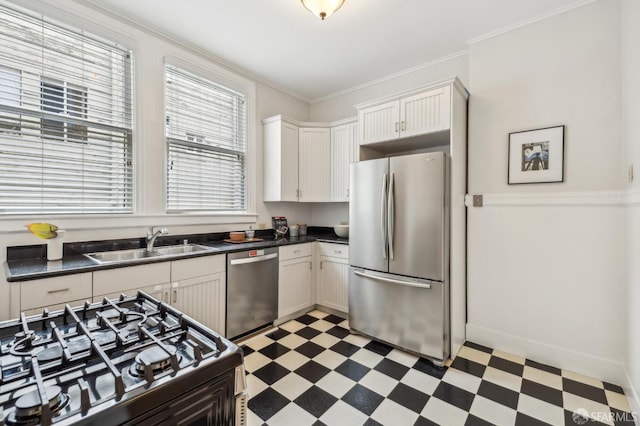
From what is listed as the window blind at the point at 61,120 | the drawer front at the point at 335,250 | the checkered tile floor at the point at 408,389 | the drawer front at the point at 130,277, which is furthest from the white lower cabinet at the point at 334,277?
the window blind at the point at 61,120

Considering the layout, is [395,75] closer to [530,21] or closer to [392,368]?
[530,21]

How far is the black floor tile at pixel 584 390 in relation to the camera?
188 centimetres

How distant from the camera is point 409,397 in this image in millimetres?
1902

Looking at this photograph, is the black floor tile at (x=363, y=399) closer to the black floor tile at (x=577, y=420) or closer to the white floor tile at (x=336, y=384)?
the white floor tile at (x=336, y=384)

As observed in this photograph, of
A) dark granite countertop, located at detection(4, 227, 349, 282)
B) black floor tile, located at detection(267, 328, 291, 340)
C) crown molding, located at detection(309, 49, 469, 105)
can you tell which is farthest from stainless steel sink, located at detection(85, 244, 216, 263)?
crown molding, located at detection(309, 49, 469, 105)

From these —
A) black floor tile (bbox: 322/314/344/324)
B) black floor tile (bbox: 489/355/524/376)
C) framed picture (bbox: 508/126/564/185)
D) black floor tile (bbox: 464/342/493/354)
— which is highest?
framed picture (bbox: 508/126/564/185)

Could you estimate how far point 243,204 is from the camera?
11.3 feet

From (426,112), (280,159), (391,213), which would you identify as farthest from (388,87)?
(391,213)

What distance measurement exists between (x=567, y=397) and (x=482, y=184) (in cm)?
163

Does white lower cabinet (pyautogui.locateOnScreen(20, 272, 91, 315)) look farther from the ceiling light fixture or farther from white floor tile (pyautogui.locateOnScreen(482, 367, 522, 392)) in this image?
white floor tile (pyautogui.locateOnScreen(482, 367, 522, 392))

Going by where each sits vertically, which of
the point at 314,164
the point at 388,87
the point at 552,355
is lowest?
the point at 552,355

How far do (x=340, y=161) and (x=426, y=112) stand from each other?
126 cm

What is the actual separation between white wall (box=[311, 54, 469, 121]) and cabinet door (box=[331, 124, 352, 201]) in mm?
459

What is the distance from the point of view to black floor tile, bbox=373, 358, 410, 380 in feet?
7.11
